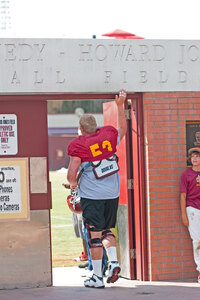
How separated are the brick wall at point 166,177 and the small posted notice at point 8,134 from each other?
1.67 m

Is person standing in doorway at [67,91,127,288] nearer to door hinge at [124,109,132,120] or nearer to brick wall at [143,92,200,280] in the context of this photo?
brick wall at [143,92,200,280]

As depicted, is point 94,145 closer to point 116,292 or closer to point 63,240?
point 116,292

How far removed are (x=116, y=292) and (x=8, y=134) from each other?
2.32m

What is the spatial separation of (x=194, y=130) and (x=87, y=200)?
195 cm

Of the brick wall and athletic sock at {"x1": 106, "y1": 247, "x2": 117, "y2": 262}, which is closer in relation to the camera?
athletic sock at {"x1": 106, "y1": 247, "x2": 117, "y2": 262}

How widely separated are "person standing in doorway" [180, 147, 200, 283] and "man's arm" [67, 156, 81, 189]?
1.55 meters

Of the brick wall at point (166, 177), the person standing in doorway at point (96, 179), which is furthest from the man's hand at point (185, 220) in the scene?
the person standing in doorway at point (96, 179)

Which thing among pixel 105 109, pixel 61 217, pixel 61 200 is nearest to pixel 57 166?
pixel 61 200

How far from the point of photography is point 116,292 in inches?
328

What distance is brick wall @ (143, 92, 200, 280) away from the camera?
9.25 metres

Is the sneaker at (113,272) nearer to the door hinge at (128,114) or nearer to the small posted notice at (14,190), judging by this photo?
the small posted notice at (14,190)

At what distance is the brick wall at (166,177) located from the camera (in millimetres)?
9250

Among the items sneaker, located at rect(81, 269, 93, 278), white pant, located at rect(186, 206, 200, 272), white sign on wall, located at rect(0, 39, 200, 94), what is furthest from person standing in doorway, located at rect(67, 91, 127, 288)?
sneaker, located at rect(81, 269, 93, 278)

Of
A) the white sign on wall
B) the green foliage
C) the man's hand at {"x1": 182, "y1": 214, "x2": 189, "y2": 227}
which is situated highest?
the white sign on wall
